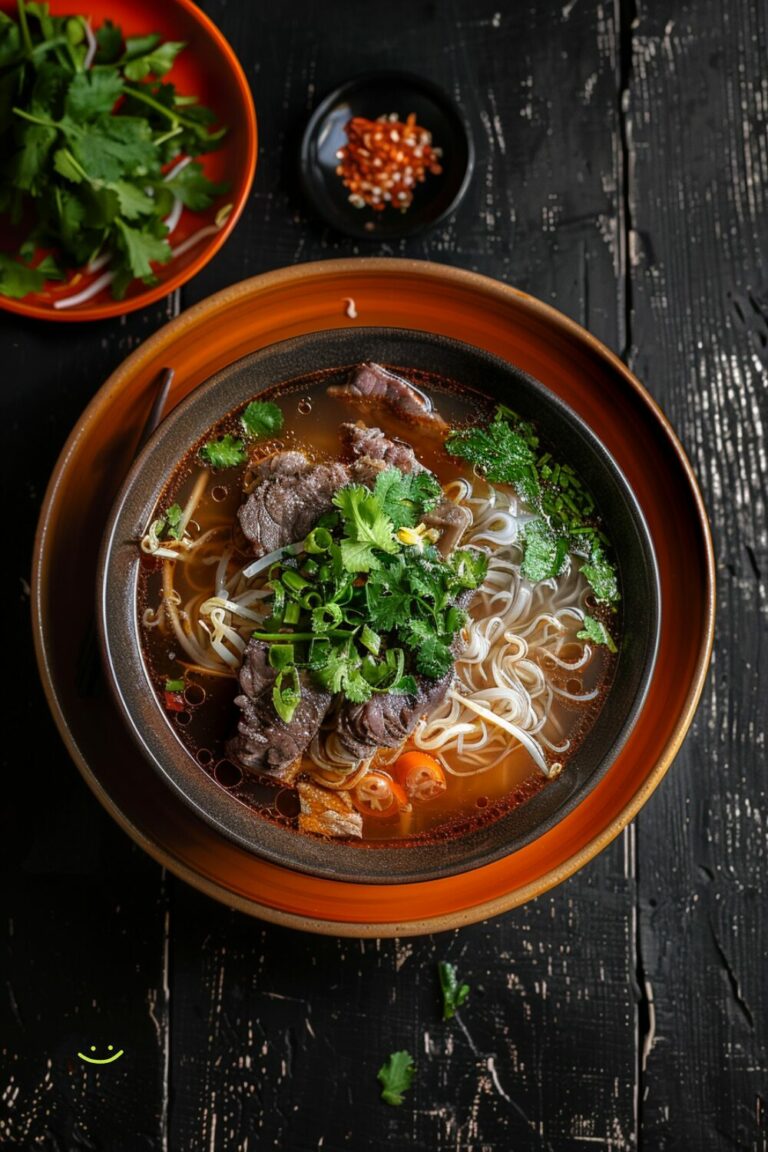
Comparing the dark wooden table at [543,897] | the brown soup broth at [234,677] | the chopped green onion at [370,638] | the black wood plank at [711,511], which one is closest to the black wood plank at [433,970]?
the dark wooden table at [543,897]

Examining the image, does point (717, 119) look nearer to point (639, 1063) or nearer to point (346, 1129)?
point (639, 1063)

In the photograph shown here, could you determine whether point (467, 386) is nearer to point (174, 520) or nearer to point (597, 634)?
point (597, 634)

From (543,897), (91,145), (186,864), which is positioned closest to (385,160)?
(91,145)

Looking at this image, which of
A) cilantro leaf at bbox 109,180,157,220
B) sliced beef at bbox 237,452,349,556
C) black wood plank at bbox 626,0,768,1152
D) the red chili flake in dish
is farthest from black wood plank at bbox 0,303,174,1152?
the red chili flake in dish

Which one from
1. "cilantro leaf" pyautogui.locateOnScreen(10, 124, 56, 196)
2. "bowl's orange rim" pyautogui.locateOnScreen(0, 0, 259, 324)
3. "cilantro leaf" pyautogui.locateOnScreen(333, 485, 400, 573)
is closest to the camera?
"cilantro leaf" pyautogui.locateOnScreen(333, 485, 400, 573)

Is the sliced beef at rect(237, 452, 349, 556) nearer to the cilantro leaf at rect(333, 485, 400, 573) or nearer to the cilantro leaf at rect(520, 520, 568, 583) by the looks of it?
the cilantro leaf at rect(333, 485, 400, 573)

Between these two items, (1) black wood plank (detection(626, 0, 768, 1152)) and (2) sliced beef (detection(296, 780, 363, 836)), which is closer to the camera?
(2) sliced beef (detection(296, 780, 363, 836))

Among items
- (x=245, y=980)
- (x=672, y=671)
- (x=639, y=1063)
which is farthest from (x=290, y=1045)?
(x=672, y=671)
